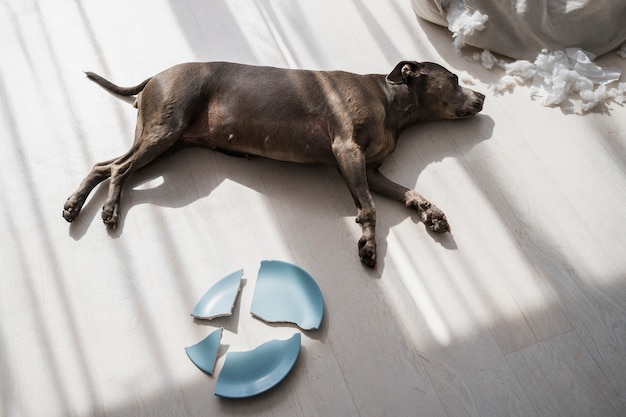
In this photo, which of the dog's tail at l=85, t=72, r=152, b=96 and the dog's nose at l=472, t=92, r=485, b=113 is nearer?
the dog's nose at l=472, t=92, r=485, b=113

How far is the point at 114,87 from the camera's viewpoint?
2.87 meters

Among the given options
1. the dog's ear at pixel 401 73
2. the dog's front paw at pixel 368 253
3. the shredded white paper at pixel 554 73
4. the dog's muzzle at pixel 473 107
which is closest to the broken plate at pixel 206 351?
the dog's front paw at pixel 368 253

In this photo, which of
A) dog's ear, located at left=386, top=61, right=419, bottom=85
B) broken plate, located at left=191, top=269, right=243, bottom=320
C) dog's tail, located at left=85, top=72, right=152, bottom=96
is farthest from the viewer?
dog's tail, located at left=85, top=72, right=152, bottom=96

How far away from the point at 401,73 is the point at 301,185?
0.59 m

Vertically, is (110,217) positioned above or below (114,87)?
below

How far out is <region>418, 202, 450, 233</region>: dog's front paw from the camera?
2406mm

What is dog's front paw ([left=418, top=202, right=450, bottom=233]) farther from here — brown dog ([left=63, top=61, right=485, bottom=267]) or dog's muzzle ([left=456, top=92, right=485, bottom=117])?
dog's muzzle ([left=456, top=92, right=485, bottom=117])

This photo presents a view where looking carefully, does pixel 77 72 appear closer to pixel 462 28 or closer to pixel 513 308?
pixel 462 28

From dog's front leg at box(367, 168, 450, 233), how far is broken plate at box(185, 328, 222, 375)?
819mm

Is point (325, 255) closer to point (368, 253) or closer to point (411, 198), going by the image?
point (368, 253)

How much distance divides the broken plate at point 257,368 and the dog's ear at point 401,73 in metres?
1.09

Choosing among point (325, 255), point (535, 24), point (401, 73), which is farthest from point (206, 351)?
point (535, 24)

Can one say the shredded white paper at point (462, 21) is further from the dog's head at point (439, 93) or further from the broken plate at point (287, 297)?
the broken plate at point (287, 297)

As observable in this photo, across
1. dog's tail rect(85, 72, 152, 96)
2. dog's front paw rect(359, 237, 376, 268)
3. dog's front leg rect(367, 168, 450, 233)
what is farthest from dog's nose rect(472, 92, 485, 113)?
dog's tail rect(85, 72, 152, 96)
